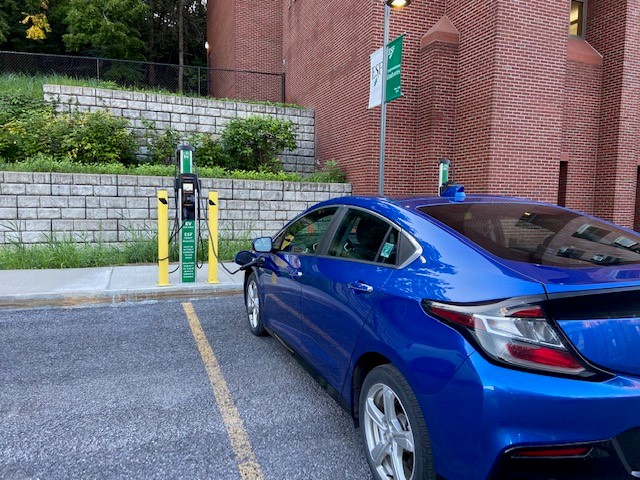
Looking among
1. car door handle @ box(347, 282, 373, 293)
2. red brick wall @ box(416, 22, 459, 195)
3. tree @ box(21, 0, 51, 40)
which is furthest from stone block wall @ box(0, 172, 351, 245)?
tree @ box(21, 0, 51, 40)

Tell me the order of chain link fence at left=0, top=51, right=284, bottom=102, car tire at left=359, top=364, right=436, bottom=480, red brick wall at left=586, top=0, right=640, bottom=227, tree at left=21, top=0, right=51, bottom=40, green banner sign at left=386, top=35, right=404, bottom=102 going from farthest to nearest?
tree at left=21, top=0, right=51, bottom=40 < chain link fence at left=0, top=51, right=284, bottom=102 < red brick wall at left=586, top=0, right=640, bottom=227 < green banner sign at left=386, top=35, right=404, bottom=102 < car tire at left=359, top=364, right=436, bottom=480

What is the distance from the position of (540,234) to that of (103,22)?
72.9 feet

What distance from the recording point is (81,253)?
8570mm

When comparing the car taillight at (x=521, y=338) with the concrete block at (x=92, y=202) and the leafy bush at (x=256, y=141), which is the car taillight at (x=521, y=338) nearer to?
the concrete block at (x=92, y=202)

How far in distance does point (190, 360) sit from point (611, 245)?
356 cm

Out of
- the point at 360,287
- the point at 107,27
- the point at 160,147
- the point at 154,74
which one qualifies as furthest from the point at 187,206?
the point at 107,27

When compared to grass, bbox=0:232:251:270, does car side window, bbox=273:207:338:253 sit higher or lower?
higher

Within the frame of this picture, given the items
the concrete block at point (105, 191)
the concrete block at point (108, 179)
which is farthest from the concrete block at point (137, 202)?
the concrete block at point (108, 179)

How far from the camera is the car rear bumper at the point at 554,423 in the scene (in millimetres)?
1750

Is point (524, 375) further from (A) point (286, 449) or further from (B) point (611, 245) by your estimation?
(A) point (286, 449)

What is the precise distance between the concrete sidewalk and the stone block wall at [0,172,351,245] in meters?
1.34

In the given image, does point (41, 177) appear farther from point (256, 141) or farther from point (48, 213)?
point (256, 141)

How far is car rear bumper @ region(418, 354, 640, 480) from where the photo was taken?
1750mm

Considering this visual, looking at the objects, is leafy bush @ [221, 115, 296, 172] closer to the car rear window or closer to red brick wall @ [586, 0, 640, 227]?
red brick wall @ [586, 0, 640, 227]
